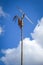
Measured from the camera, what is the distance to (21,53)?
55.2m

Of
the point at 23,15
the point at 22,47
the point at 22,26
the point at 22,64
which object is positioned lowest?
the point at 22,64

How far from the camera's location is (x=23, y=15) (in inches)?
2440

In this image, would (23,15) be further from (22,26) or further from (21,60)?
(21,60)

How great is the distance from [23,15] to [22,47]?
9.52m

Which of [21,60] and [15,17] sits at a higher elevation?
[15,17]

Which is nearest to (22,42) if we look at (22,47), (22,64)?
(22,47)

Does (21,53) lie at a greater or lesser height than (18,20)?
lesser

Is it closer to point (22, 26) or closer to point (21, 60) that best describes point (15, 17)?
point (22, 26)

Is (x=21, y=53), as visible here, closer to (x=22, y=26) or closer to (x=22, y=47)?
(x=22, y=47)

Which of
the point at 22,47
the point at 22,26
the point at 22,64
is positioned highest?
the point at 22,26

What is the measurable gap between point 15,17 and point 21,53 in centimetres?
992

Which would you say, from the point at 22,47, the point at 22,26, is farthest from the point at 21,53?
the point at 22,26

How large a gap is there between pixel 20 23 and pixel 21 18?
7.13 feet

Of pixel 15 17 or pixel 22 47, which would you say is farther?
pixel 15 17
